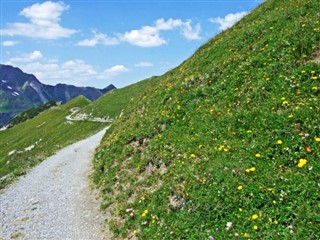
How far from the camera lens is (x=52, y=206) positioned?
Answer: 65.7 feet

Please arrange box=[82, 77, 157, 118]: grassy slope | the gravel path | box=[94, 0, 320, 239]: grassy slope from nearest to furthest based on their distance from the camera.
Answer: box=[94, 0, 320, 239]: grassy slope < the gravel path < box=[82, 77, 157, 118]: grassy slope

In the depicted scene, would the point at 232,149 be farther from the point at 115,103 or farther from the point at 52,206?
the point at 115,103

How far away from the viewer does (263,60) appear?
62.4 ft

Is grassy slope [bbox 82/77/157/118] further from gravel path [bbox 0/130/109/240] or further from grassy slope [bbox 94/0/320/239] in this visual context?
grassy slope [bbox 94/0/320/239]

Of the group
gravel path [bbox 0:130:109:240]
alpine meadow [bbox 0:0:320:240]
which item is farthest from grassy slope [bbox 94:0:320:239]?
gravel path [bbox 0:130:109:240]

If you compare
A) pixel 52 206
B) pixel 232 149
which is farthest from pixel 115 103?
pixel 232 149

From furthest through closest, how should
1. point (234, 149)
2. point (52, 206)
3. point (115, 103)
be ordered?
point (115, 103) → point (52, 206) → point (234, 149)

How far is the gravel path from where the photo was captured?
54.1ft

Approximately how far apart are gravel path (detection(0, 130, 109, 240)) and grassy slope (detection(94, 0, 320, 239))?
1378 millimetres

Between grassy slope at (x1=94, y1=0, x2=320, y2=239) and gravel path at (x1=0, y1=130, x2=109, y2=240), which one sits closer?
grassy slope at (x1=94, y1=0, x2=320, y2=239)

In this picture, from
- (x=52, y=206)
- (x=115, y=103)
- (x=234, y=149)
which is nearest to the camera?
(x=234, y=149)

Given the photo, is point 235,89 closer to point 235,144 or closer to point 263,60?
point 263,60

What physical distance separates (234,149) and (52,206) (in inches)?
472

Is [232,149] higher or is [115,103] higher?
[115,103]
